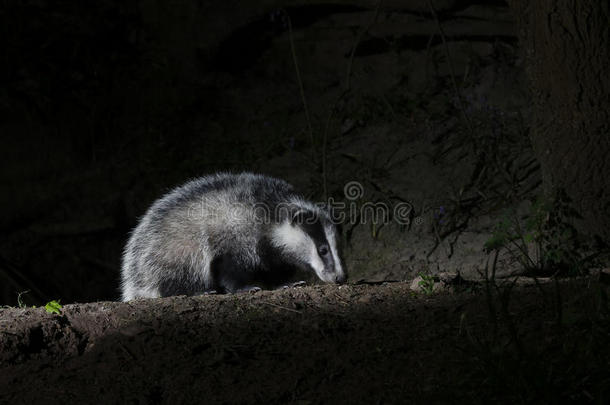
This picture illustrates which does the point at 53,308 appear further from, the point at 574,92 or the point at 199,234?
the point at 574,92

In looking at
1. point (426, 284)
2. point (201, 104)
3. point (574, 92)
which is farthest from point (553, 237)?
point (201, 104)

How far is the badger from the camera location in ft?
14.1

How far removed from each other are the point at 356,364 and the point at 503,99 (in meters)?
4.74

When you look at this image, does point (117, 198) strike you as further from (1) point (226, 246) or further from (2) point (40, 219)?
(1) point (226, 246)

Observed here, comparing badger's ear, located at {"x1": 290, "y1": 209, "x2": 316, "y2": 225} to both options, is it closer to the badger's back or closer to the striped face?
the striped face

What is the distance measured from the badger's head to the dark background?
1.64 meters

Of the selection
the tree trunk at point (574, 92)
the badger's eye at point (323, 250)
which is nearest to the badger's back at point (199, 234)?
the badger's eye at point (323, 250)

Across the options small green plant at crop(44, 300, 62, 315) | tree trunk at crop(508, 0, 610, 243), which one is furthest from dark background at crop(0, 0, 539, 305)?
small green plant at crop(44, 300, 62, 315)

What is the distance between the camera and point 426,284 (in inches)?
116

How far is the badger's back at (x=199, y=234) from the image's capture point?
14.2 ft

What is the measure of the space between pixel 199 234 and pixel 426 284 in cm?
192

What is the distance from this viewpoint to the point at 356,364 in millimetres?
2307

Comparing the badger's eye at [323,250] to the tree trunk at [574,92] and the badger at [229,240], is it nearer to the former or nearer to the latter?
the badger at [229,240]

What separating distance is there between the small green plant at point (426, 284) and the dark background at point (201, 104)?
2.83 m
